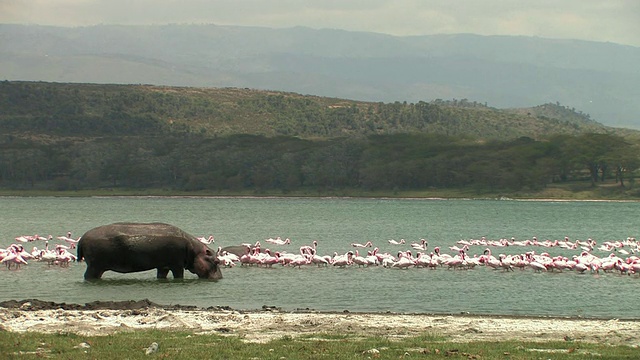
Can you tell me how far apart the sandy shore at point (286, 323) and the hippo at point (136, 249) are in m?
5.70

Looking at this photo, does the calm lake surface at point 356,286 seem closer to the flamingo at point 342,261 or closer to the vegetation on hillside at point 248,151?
the flamingo at point 342,261

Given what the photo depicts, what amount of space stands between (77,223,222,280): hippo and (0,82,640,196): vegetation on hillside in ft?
316

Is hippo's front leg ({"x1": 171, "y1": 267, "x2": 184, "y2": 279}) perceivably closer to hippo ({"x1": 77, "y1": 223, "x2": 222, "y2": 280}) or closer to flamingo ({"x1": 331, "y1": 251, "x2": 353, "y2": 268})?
hippo ({"x1": 77, "y1": 223, "x2": 222, "y2": 280})

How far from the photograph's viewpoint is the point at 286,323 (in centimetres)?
2061

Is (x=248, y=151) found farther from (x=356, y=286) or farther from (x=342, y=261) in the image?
(x=356, y=286)

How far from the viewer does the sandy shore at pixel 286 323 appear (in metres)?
19.0

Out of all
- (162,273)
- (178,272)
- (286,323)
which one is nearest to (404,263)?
(178,272)

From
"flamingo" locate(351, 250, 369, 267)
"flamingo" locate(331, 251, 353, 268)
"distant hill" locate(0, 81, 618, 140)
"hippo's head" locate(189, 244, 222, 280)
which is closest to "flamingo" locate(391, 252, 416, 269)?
"flamingo" locate(351, 250, 369, 267)

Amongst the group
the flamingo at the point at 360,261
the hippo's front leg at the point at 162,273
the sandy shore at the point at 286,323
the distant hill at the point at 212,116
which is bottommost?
the flamingo at the point at 360,261

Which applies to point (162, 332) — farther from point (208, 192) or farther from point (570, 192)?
point (208, 192)

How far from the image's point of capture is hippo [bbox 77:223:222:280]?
95.5 feet

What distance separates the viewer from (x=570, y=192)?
397 ft

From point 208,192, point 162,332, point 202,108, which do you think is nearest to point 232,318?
point 162,332

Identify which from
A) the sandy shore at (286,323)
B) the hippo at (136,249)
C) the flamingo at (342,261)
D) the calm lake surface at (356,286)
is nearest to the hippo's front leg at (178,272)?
the hippo at (136,249)
